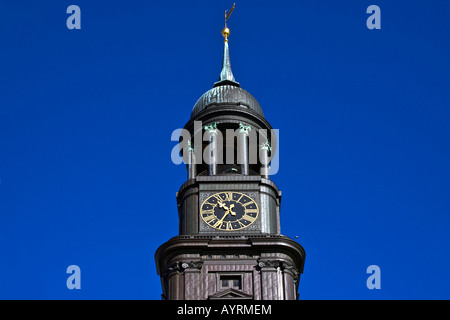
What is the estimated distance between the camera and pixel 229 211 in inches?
2768

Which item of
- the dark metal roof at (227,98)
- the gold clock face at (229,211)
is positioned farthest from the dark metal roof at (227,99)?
the gold clock face at (229,211)

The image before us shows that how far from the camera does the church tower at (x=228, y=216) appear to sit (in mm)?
66875

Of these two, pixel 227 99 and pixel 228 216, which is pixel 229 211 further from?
pixel 227 99

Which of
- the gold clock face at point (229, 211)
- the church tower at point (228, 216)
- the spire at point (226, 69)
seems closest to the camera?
the church tower at point (228, 216)

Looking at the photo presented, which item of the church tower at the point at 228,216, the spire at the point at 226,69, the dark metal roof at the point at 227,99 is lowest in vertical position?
the church tower at the point at 228,216

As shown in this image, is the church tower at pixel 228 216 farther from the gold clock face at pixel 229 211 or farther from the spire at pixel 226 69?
the spire at pixel 226 69

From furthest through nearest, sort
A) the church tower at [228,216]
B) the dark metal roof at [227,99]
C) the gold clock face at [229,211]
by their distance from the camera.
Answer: the dark metal roof at [227,99] < the gold clock face at [229,211] < the church tower at [228,216]

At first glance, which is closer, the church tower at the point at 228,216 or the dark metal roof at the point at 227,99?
the church tower at the point at 228,216

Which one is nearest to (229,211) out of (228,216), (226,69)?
(228,216)

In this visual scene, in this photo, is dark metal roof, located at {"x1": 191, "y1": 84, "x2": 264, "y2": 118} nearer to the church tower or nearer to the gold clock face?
the church tower

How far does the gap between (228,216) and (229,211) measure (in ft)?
1.26

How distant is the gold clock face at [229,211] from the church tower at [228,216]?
59 mm
